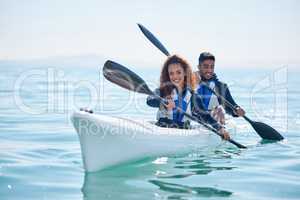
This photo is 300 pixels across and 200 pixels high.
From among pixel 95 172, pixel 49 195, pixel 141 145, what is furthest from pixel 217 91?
pixel 49 195

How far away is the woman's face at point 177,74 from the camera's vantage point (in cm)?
687

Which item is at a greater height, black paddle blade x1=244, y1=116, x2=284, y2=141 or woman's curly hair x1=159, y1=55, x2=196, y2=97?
woman's curly hair x1=159, y1=55, x2=196, y2=97

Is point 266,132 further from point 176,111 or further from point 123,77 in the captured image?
point 123,77

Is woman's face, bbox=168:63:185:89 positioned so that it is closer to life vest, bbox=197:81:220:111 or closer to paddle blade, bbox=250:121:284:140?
life vest, bbox=197:81:220:111

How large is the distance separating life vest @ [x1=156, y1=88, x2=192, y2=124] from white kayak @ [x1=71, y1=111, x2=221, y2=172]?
15.2 inches

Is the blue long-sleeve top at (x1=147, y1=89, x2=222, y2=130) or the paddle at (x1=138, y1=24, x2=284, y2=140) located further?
the paddle at (x1=138, y1=24, x2=284, y2=140)

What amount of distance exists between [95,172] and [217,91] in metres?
3.58

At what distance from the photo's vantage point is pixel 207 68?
8.21 m

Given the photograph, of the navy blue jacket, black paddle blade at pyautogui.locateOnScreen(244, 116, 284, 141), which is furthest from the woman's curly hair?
black paddle blade at pyautogui.locateOnScreen(244, 116, 284, 141)

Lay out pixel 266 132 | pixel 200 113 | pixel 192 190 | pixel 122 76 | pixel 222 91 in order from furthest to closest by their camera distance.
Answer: pixel 266 132
pixel 222 91
pixel 200 113
pixel 122 76
pixel 192 190

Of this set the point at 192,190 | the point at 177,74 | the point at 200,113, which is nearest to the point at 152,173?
the point at 192,190

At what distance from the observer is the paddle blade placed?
8.84 metres

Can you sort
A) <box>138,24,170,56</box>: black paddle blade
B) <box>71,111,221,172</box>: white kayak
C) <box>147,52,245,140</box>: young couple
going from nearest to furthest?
1. <box>71,111,221,172</box>: white kayak
2. <box>147,52,245,140</box>: young couple
3. <box>138,24,170,56</box>: black paddle blade

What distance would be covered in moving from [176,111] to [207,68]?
1.57 meters
